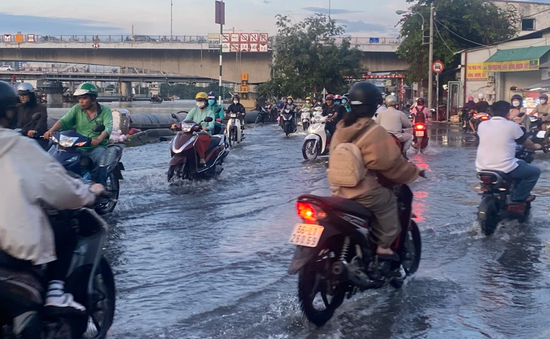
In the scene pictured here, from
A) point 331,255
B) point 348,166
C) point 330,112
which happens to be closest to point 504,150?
point 348,166

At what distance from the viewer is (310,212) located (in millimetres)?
4707

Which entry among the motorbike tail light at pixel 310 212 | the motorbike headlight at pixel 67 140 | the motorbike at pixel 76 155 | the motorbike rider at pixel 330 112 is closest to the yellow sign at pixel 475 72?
the motorbike rider at pixel 330 112

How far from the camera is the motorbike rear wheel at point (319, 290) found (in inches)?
185

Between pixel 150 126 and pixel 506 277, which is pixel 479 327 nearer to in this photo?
pixel 506 277

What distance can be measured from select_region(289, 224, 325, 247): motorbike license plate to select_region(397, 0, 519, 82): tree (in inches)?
1652

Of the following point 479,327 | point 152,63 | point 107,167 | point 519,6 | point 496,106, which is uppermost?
point 519,6

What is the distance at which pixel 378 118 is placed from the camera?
1388cm

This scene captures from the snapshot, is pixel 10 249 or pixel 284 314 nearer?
pixel 10 249

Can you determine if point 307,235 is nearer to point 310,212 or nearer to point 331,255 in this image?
point 310,212

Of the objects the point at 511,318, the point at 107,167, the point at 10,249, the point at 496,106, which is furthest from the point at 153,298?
the point at 496,106

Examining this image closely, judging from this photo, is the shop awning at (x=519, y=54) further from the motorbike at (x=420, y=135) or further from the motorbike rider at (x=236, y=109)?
the motorbike at (x=420, y=135)

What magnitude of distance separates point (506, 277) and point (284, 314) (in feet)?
7.54

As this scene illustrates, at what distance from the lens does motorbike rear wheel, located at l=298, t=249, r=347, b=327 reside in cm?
470

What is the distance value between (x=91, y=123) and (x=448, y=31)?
4010cm
